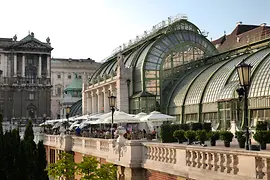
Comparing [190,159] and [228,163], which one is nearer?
[228,163]

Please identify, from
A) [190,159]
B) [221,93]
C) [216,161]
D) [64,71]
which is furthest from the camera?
[64,71]

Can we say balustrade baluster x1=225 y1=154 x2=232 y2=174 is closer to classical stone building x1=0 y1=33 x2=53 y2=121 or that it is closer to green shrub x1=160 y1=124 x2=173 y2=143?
green shrub x1=160 y1=124 x2=173 y2=143

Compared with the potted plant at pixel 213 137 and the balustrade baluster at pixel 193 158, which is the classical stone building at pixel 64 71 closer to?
the potted plant at pixel 213 137

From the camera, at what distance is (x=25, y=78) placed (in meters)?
122

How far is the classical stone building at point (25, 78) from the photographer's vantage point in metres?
119

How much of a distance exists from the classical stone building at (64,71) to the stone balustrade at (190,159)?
117752mm

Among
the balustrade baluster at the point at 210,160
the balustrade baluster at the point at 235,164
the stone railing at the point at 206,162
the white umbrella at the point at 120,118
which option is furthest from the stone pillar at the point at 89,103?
the balustrade baluster at the point at 235,164

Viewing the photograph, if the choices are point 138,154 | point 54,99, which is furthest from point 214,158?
point 54,99

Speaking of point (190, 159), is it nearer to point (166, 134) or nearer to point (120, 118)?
point (166, 134)

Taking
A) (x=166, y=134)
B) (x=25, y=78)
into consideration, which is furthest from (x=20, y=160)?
(x=25, y=78)

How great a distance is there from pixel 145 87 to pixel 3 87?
3203 inches

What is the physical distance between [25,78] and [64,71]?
2309 cm

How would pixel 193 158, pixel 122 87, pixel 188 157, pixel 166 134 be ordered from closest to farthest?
pixel 193 158, pixel 188 157, pixel 166 134, pixel 122 87

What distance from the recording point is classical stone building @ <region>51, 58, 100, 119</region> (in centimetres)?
14212
